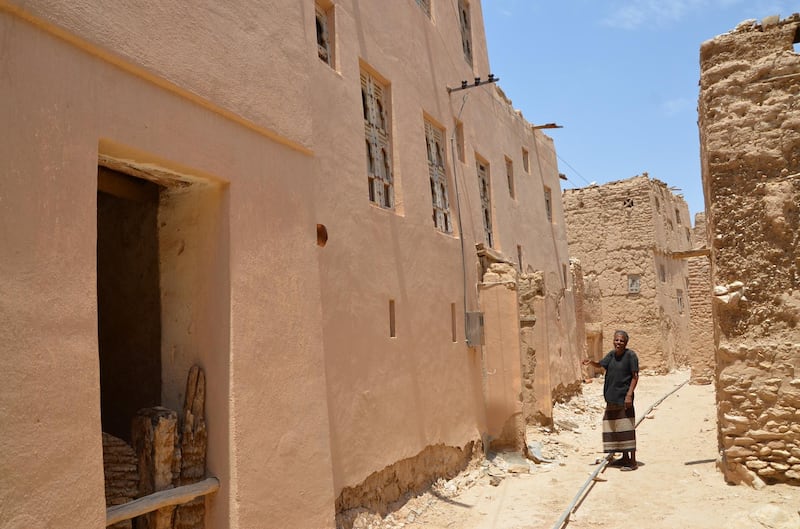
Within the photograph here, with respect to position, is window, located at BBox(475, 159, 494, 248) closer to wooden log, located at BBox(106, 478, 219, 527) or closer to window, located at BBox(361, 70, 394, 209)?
window, located at BBox(361, 70, 394, 209)

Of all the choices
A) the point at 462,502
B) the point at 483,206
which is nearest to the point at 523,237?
the point at 483,206

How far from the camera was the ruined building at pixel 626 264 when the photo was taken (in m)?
20.8

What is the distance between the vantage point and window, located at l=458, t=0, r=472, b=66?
37.6ft

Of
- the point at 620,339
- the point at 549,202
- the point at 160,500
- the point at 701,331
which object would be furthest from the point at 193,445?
the point at 701,331

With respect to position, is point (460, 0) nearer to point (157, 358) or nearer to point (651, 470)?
point (651, 470)

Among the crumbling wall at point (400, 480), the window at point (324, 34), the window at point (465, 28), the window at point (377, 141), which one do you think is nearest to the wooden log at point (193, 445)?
the crumbling wall at point (400, 480)

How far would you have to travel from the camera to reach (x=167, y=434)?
4184 mm

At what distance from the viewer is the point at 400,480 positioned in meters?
7.15

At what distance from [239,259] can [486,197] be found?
7.84m

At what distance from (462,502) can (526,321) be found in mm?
4079

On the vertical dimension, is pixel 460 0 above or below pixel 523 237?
above

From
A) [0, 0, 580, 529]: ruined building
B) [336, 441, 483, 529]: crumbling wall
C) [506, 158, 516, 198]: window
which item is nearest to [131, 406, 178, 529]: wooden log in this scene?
[0, 0, 580, 529]: ruined building

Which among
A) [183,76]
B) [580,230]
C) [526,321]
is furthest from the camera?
[580,230]

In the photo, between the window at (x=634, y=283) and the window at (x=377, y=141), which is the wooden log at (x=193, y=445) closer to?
the window at (x=377, y=141)
